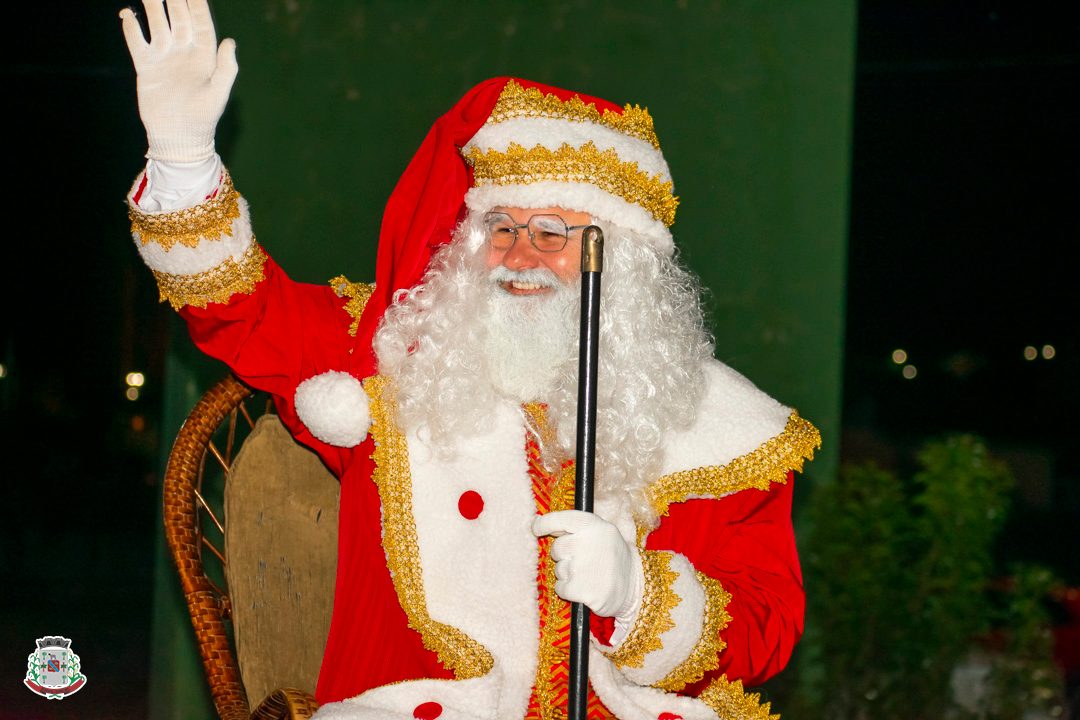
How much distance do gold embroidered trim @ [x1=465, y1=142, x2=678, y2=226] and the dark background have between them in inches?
71.9

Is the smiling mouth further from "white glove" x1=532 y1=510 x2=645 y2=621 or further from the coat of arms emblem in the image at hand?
the coat of arms emblem

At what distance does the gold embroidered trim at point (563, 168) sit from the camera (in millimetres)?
2230

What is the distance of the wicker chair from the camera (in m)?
2.07

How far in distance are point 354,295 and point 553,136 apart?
1.57ft

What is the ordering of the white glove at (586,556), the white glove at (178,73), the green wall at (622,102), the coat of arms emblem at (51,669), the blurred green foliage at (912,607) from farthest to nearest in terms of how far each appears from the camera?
the blurred green foliage at (912,607) → the green wall at (622,102) → the coat of arms emblem at (51,669) → the white glove at (178,73) → the white glove at (586,556)

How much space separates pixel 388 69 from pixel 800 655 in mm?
2240

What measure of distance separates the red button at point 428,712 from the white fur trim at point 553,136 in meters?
0.98

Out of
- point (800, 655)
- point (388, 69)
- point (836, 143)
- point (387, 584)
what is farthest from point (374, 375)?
point (800, 655)

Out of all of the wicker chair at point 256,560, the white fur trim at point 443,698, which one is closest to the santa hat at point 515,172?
the wicker chair at point 256,560

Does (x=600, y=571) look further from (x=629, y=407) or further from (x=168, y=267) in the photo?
(x=168, y=267)

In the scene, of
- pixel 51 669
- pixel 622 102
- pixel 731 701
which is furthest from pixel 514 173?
pixel 51 669

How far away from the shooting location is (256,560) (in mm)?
2146

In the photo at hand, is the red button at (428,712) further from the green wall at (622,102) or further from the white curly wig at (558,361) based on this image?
the green wall at (622,102)

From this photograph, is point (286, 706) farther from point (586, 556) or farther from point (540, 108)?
point (540, 108)
